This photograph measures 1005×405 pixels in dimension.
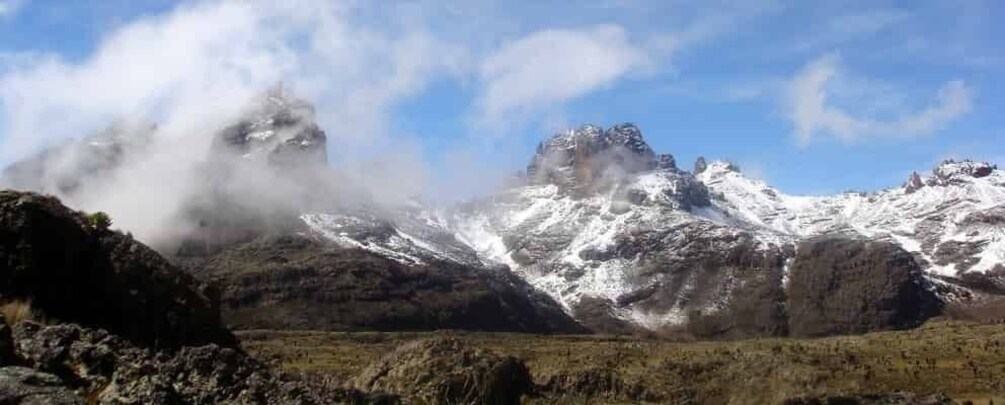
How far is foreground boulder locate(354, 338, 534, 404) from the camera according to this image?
16.3 m

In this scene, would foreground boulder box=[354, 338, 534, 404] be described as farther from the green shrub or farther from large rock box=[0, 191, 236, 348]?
the green shrub

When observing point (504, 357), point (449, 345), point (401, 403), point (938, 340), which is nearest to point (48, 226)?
point (401, 403)

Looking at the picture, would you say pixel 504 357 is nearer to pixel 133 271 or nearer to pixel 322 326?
pixel 133 271

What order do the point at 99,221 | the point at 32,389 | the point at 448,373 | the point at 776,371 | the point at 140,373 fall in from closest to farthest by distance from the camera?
the point at 32,389 → the point at 140,373 → the point at 99,221 → the point at 448,373 → the point at 776,371

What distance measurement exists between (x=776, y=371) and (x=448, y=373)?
65.2ft

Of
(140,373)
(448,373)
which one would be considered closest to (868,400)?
(448,373)

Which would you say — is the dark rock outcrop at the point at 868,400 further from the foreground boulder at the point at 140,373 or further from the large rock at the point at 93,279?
the foreground boulder at the point at 140,373

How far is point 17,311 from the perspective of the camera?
9.64 metres

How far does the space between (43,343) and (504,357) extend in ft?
41.1

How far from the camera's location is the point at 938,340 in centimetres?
6397

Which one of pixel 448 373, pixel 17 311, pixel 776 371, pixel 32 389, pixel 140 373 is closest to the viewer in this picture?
pixel 32 389

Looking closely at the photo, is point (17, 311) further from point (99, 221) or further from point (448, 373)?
point (448, 373)

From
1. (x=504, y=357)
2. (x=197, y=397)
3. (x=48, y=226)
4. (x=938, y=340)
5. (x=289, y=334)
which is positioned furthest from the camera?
(x=289, y=334)

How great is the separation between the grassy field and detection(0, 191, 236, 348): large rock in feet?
17.2
